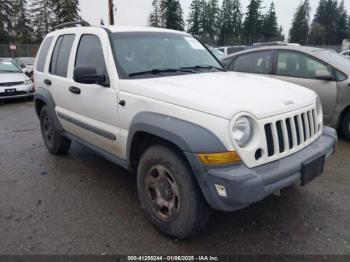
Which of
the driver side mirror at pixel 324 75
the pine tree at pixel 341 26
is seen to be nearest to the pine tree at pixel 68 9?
the driver side mirror at pixel 324 75

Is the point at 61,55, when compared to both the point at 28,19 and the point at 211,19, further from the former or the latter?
the point at 211,19

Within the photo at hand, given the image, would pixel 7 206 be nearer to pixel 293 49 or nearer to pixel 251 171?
pixel 251 171

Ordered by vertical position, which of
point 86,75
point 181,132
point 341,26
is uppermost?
point 341,26

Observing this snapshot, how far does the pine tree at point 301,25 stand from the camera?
75900mm

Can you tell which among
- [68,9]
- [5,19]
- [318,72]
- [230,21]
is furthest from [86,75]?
[230,21]

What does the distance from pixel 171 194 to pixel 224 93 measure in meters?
0.99

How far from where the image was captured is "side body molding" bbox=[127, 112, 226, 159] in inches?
95.7

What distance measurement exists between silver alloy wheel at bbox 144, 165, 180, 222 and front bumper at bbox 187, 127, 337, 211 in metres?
0.37

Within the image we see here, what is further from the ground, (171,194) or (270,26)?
(270,26)

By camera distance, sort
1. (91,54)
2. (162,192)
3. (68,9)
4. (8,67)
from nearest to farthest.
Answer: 1. (162,192)
2. (91,54)
3. (8,67)
4. (68,9)

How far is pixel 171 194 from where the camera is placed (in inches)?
113

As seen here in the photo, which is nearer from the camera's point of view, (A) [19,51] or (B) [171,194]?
(B) [171,194]

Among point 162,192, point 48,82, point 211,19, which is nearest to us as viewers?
point 162,192

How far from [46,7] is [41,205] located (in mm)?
62766
